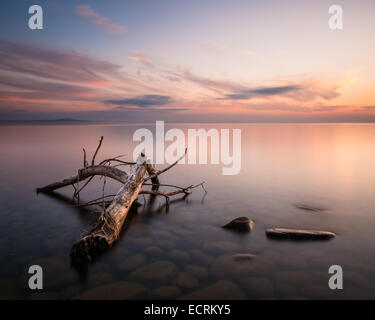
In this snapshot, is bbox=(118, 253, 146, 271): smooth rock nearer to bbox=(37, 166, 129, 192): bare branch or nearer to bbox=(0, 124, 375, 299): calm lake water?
bbox=(0, 124, 375, 299): calm lake water

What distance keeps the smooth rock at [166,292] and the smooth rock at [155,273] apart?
187 mm

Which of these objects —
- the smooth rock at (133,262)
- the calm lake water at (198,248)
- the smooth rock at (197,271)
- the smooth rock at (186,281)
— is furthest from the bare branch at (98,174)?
the smooth rock at (186,281)

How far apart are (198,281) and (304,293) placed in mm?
1948

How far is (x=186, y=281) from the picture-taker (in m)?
4.57

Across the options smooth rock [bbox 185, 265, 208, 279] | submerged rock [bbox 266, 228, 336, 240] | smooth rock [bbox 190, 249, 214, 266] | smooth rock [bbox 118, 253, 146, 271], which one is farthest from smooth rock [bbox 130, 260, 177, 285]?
submerged rock [bbox 266, 228, 336, 240]

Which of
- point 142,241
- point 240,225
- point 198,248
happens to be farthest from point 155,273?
point 240,225

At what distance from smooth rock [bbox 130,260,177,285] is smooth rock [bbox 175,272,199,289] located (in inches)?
7.4

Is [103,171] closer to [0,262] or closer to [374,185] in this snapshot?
[0,262]

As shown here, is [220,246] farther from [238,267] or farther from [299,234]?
[299,234]

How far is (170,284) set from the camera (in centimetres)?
448

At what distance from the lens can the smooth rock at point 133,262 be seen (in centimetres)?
500

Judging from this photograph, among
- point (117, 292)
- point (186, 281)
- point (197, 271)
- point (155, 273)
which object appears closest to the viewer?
point (117, 292)

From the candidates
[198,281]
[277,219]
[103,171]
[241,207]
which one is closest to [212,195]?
[241,207]

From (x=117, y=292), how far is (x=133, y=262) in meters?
0.97
